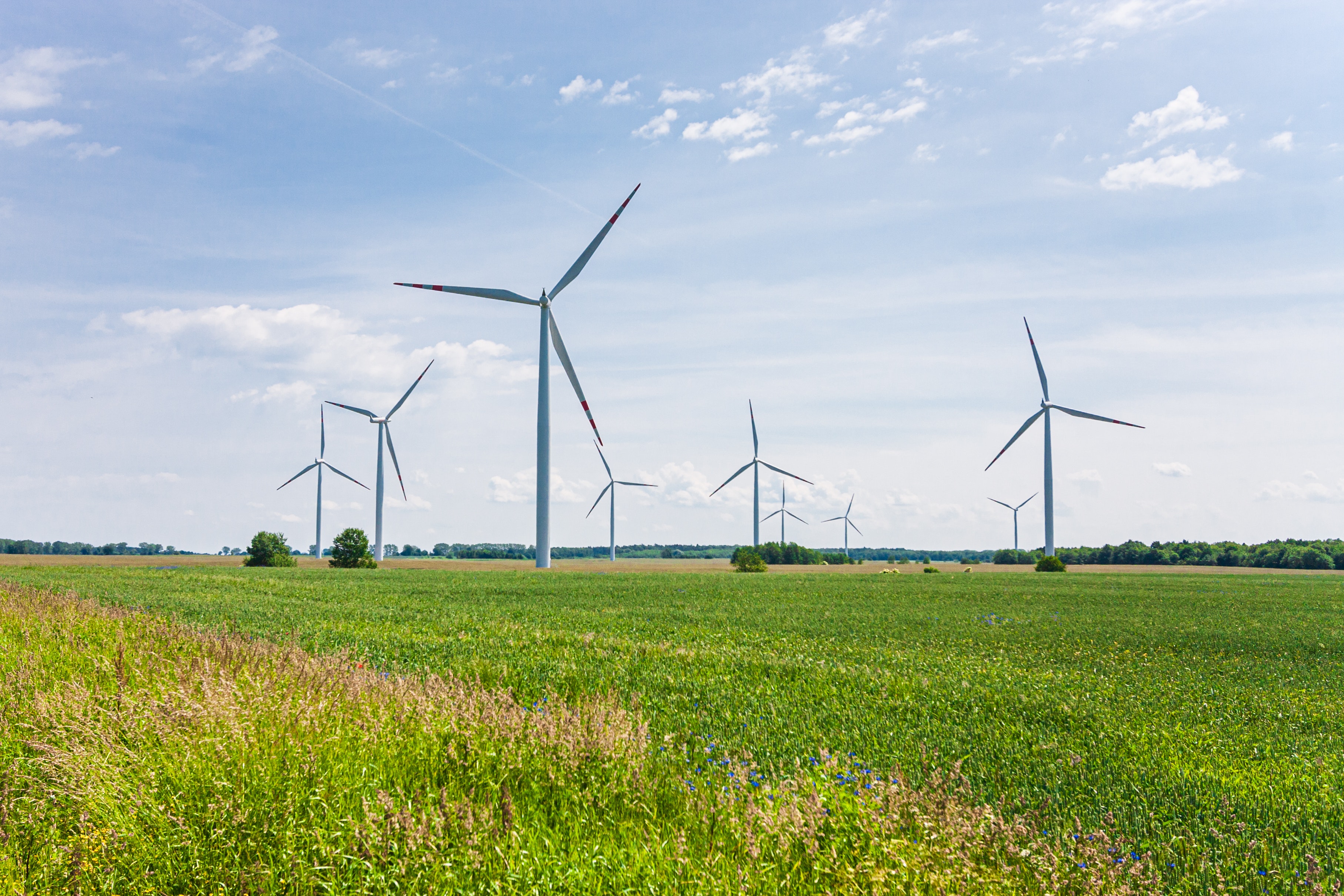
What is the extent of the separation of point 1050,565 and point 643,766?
90.0 metres

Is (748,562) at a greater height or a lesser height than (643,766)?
lesser

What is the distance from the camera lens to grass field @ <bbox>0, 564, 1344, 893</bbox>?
224 inches

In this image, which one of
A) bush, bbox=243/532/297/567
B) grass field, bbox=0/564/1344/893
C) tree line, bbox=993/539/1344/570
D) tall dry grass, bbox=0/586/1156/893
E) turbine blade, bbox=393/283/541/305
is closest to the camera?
tall dry grass, bbox=0/586/1156/893

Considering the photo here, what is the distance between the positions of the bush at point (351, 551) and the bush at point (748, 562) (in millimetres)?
37828

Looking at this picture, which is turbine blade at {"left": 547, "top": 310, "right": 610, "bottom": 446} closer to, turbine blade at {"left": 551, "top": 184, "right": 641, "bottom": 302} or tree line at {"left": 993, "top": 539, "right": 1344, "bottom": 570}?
turbine blade at {"left": 551, "top": 184, "right": 641, "bottom": 302}

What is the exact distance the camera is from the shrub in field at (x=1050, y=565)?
86.6m

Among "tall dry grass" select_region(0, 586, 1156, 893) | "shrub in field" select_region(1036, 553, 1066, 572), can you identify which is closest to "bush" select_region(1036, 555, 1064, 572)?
"shrub in field" select_region(1036, 553, 1066, 572)

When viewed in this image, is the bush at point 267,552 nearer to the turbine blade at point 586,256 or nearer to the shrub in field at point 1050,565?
the turbine blade at point 586,256

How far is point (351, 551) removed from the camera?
273 ft

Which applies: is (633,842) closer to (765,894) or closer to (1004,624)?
(765,894)

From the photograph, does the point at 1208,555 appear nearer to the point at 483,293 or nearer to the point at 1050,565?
the point at 1050,565

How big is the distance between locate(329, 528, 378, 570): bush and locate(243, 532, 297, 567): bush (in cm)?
418

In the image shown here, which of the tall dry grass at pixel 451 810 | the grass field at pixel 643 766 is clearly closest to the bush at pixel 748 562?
the grass field at pixel 643 766

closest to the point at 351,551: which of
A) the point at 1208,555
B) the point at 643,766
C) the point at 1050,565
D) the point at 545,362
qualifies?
the point at 545,362
